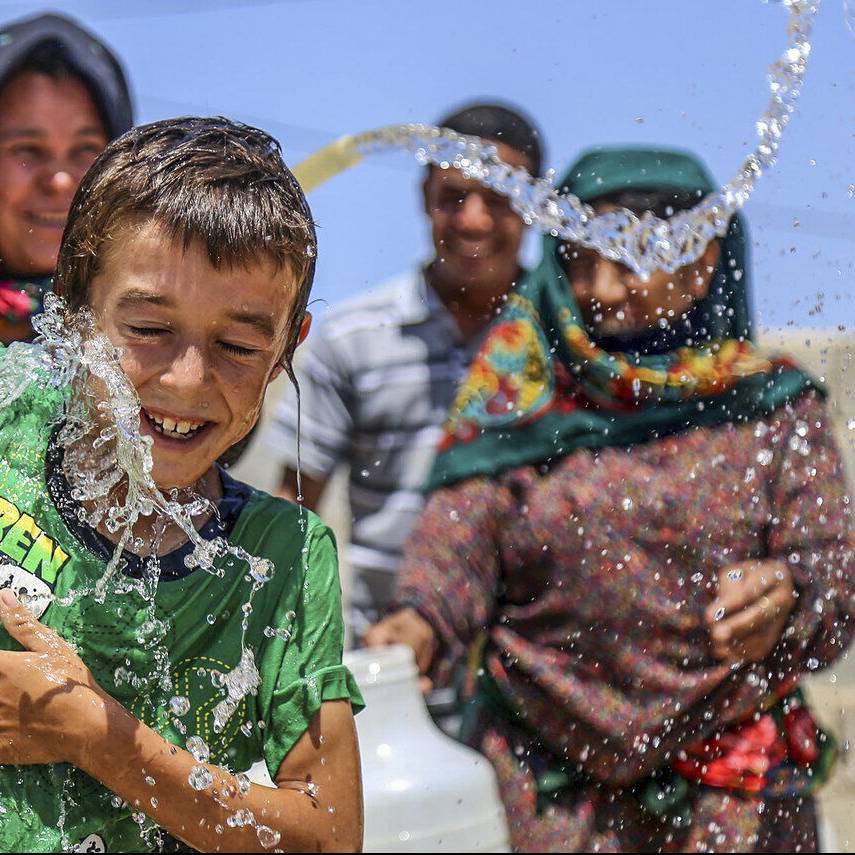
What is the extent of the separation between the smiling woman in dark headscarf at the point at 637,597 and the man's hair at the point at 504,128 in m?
0.50

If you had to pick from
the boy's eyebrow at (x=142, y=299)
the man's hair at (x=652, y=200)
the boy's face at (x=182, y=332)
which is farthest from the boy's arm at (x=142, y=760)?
the man's hair at (x=652, y=200)

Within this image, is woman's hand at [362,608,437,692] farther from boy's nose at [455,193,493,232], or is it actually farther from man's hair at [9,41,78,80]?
man's hair at [9,41,78,80]

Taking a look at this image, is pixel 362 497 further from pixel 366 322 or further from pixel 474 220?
pixel 474 220

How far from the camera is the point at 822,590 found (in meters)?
2.97

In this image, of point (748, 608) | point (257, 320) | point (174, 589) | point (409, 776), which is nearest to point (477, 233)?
point (748, 608)

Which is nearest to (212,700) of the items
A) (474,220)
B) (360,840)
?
(360,840)

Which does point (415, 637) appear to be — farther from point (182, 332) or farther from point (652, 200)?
point (182, 332)

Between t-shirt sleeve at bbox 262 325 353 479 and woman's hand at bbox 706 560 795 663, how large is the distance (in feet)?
2.85

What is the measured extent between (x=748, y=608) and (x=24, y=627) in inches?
69.3

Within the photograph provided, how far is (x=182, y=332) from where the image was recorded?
1.63 m

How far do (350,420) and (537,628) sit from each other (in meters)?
0.62

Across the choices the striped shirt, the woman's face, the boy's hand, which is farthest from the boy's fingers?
the woman's face

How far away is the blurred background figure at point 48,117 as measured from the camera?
2.75 metres

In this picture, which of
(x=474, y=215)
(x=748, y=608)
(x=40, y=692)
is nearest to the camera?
(x=40, y=692)
